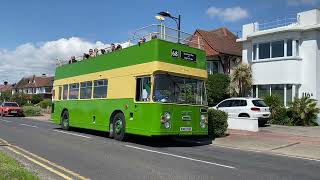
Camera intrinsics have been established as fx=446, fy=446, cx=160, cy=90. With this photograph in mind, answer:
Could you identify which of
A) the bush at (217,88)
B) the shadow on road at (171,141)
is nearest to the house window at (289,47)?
the bush at (217,88)

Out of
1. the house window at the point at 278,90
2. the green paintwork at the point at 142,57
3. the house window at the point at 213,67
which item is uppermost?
the house window at the point at 213,67

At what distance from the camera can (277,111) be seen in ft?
92.8

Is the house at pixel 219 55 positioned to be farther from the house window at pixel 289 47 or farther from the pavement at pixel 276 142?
the pavement at pixel 276 142

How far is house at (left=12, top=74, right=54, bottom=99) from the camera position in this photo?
119 m

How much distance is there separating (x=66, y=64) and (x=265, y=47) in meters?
15.1

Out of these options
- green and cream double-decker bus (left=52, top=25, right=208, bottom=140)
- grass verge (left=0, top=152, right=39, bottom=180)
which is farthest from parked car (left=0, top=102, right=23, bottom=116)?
grass verge (left=0, top=152, right=39, bottom=180)

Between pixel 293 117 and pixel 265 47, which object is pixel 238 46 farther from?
pixel 293 117

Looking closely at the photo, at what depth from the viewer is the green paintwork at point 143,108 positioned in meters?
15.7

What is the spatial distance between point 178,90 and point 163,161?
14.5 feet

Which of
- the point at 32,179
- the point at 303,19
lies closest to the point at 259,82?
the point at 303,19

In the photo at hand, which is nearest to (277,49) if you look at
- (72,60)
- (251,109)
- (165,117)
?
(251,109)

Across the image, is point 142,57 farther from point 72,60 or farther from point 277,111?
point 277,111

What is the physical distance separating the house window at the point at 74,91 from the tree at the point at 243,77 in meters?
14.1

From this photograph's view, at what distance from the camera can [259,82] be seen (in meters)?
32.4
